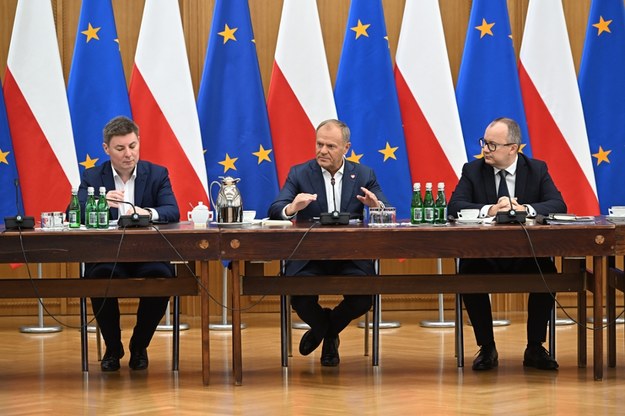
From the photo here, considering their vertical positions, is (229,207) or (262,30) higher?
(262,30)

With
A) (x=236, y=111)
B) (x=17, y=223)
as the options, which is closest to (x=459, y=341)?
(x=17, y=223)

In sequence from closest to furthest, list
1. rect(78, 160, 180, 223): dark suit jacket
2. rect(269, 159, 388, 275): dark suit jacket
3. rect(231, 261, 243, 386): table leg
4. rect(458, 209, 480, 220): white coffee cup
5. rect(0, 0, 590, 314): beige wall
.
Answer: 1. rect(231, 261, 243, 386): table leg
2. rect(458, 209, 480, 220): white coffee cup
3. rect(78, 160, 180, 223): dark suit jacket
4. rect(269, 159, 388, 275): dark suit jacket
5. rect(0, 0, 590, 314): beige wall

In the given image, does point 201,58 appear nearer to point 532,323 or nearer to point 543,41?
point 543,41

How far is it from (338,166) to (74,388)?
179cm

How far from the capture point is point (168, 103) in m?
6.36

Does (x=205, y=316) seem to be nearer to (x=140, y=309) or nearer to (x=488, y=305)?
(x=140, y=309)

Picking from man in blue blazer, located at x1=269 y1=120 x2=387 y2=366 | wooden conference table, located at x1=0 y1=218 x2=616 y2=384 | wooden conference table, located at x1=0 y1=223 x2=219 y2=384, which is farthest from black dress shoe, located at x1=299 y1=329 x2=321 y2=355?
wooden conference table, located at x1=0 y1=223 x2=219 y2=384

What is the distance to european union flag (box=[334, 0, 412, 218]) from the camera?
6418 millimetres

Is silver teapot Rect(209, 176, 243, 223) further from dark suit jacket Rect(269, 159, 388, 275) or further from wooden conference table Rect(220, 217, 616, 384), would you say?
dark suit jacket Rect(269, 159, 388, 275)

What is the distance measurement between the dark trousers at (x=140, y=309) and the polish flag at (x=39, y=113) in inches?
55.3

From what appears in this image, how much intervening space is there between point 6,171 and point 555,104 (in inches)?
138

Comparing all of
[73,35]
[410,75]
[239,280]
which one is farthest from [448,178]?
[73,35]

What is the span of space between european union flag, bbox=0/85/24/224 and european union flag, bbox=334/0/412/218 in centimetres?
209

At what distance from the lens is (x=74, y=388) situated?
453 centimetres
